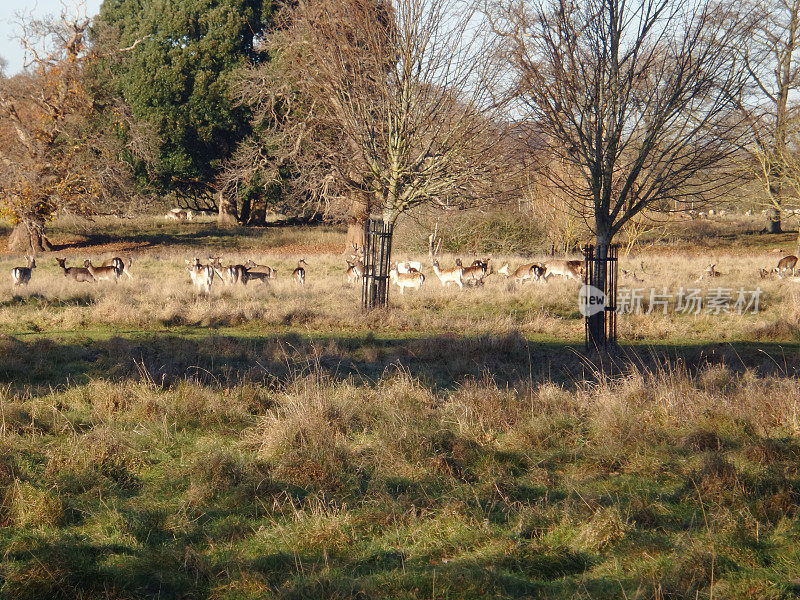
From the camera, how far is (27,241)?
33.5 m

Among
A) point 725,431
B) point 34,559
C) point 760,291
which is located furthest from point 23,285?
point 760,291

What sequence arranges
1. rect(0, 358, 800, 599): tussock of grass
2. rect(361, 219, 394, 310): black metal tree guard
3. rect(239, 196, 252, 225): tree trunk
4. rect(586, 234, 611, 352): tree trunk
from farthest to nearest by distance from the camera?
rect(239, 196, 252, 225): tree trunk
rect(361, 219, 394, 310): black metal tree guard
rect(586, 234, 611, 352): tree trunk
rect(0, 358, 800, 599): tussock of grass

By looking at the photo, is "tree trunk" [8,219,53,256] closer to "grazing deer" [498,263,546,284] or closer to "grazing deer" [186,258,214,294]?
"grazing deer" [186,258,214,294]

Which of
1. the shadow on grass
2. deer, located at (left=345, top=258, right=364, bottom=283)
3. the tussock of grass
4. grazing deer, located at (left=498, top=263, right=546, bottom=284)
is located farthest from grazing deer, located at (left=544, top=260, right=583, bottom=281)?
the tussock of grass

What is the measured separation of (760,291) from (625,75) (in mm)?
11100

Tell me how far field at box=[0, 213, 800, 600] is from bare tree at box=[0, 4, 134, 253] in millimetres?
22041

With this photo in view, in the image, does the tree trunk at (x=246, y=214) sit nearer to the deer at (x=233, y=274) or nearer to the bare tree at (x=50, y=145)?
the bare tree at (x=50, y=145)

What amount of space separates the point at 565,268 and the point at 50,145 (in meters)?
25.1

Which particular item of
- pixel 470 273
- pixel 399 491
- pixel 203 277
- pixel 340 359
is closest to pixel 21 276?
pixel 203 277

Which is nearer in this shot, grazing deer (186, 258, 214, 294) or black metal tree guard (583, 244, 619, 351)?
black metal tree guard (583, 244, 619, 351)

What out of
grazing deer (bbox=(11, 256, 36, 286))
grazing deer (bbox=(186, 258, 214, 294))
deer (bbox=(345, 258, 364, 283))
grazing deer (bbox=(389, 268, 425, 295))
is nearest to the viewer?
grazing deer (bbox=(186, 258, 214, 294))

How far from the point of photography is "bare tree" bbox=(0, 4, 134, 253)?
100 ft

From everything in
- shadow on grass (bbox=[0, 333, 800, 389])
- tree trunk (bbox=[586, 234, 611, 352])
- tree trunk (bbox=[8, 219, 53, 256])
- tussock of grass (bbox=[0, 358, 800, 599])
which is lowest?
tussock of grass (bbox=[0, 358, 800, 599])

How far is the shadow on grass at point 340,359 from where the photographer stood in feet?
29.9
